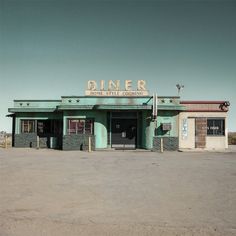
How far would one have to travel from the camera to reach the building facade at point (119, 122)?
25.9m

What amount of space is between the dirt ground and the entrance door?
1451cm

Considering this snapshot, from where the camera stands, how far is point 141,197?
819cm

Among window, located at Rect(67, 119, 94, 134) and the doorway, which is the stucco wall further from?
window, located at Rect(67, 119, 94, 134)

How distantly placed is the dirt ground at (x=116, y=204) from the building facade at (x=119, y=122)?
44.6 feet

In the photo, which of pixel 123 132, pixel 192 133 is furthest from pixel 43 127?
pixel 192 133

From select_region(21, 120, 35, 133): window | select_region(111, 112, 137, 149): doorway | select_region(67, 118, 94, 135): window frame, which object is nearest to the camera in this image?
select_region(67, 118, 94, 135): window frame

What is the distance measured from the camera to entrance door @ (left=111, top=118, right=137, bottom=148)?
2681cm

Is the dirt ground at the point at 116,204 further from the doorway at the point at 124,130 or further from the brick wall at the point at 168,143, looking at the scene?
the doorway at the point at 124,130

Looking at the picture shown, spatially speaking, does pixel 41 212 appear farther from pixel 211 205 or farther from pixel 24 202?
pixel 211 205

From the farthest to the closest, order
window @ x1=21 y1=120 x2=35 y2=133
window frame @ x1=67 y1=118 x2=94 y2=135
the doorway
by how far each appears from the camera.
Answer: window @ x1=21 y1=120 x2=35 y2=133 < the doorway < window frame @ x1=67 y1=118 x2=94 y2=135

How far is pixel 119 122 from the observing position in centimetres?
2689

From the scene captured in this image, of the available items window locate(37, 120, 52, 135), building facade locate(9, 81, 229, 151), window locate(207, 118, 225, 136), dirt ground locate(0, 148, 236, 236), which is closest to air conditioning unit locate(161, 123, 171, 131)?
building facade locate(9, 81, 229, 151)

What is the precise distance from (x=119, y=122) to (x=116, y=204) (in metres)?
19.5

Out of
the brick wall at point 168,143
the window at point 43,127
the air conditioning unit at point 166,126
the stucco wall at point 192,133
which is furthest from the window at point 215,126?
the window at point 43,127
